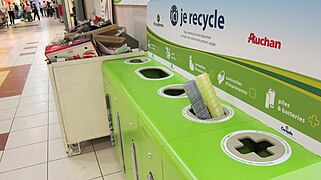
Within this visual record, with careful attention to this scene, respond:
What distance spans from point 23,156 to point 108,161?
3.00ft

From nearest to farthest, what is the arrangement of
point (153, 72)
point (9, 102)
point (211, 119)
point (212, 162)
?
point (212, 162)
point (211, 119)
point (153, 72)
point (9, 102)

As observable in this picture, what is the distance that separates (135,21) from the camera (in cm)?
315

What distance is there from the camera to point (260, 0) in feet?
3.60

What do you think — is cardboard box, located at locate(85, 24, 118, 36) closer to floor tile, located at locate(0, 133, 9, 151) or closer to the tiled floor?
the tiled floor

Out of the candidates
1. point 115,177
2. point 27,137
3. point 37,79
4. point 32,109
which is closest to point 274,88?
point 115,177

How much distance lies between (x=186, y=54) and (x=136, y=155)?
731 mm

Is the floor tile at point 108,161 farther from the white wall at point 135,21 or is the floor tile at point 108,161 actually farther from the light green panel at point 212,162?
the light green panel at point 212,162

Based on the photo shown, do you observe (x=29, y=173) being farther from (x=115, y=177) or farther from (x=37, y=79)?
(x=37, y=79)

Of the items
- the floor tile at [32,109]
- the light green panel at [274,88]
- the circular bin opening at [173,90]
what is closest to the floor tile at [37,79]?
the floor tile at [32,109]

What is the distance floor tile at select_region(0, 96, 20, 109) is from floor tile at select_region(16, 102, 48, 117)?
20cm

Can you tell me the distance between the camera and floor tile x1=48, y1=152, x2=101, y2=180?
2393 millimetres

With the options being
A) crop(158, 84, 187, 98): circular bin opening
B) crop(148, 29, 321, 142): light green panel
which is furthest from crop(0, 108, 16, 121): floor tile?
crop(148, 29, 321, 142): light green panel

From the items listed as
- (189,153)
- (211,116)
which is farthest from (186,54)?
(189,153)

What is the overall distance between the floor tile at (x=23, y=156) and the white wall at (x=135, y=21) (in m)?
1.53
